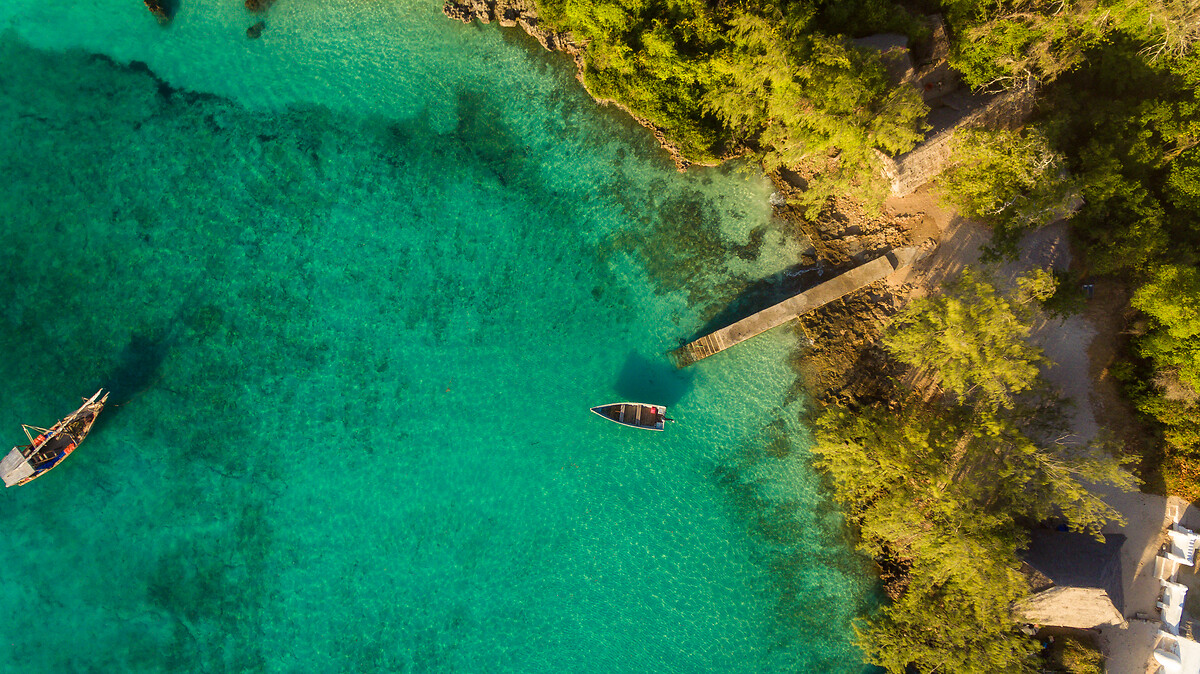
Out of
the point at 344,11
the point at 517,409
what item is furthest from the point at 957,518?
the point at 344,11

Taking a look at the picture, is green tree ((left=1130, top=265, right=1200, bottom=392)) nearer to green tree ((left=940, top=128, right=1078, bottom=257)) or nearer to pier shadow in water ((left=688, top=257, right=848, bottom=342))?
green tree ((left=940, top=128, right=1078, bottom=257))

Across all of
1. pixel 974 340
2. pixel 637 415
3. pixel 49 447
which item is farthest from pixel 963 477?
pixel 49 447

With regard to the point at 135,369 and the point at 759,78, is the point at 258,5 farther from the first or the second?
the point at 759,78

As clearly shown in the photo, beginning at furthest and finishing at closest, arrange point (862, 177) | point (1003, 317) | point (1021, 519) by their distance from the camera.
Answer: point (1021, 519) < point (862, 177) < point (1003, 317)

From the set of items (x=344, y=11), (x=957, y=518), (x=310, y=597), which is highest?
(x=344, y=11)

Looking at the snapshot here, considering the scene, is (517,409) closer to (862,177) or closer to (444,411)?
(444,411)

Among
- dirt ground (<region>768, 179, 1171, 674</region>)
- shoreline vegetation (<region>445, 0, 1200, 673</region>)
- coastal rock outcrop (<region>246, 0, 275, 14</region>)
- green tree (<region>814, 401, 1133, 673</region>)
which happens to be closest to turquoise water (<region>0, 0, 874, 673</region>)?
coastal rock outcrop (<region>246, 0, 275, 14</region>)
